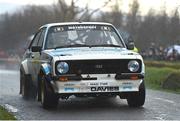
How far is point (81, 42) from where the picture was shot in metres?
12.9

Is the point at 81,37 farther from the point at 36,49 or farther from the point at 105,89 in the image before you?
the point at 105,89

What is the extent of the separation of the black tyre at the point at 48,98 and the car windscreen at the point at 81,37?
115cm

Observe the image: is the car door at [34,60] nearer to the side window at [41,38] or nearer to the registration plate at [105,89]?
the side window at [41,38]

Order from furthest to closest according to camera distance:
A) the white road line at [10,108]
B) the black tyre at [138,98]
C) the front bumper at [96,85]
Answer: the white road line at [10,108] → the black tyre at [138,98] → the front bumper at [96,85]

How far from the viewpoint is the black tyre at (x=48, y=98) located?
464 inches

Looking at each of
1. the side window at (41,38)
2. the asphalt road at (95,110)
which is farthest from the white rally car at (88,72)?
the side window at (41,38)

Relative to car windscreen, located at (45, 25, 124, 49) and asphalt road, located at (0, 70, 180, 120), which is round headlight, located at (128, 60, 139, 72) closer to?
asphalt road, located at (0, 70, 180, 120)

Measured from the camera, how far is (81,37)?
13.1 meters

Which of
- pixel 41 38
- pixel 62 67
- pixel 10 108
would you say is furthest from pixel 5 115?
pixel 41 38

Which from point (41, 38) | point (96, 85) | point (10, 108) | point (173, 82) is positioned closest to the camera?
point (96, 85)

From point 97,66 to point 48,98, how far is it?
1.16m

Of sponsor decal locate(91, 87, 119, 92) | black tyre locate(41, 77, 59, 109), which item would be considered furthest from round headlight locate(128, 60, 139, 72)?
black tyre locate(41, 77, 59, 109)

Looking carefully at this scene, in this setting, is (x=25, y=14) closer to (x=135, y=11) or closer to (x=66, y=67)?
(x=135, y=11)

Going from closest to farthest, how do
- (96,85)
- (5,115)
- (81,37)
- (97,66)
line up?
(5,115), (96,85), (97,66), (81,37)
